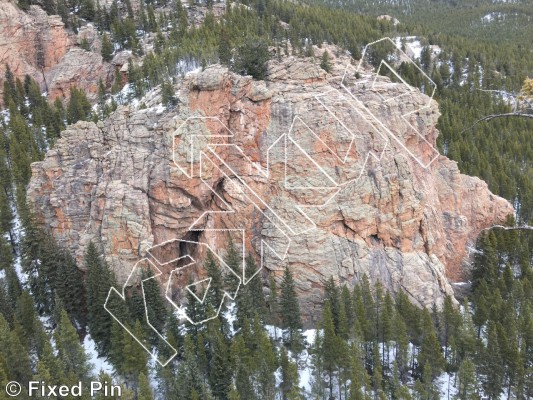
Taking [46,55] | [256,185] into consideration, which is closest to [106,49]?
[46,55]

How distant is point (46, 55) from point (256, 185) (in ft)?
150

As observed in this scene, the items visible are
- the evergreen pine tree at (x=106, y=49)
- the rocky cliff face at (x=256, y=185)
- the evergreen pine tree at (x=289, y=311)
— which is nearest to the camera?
the evergreen pine tree at (x=289, y=311)

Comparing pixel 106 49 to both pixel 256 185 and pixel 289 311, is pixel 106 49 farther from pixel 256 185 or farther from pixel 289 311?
pixel 289 311

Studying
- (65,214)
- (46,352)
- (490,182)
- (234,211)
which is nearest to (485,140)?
(490,182)

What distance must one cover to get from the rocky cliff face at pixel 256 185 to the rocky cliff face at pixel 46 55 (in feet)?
78.5

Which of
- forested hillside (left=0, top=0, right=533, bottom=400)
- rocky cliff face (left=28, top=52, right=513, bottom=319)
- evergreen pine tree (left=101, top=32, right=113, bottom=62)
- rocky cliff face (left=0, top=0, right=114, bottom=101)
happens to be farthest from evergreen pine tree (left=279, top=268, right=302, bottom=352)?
evergreen pine tree (left=101, top=32, right=113, bottom=62)

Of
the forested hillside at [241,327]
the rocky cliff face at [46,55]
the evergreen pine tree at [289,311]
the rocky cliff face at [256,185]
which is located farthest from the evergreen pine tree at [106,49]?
the evergreen pine tree at [289,311]

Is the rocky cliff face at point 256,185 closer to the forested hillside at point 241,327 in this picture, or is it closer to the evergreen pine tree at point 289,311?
the forested hillside at point 241,327

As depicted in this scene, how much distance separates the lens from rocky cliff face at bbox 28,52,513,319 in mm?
38969

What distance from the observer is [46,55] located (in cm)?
6669

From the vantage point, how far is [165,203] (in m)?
38.9

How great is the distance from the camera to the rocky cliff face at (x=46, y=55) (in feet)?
204

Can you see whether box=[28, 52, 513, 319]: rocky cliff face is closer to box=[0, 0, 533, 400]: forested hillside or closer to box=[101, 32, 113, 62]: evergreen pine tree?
box=[0, 0, 533, 400]: forested hillside

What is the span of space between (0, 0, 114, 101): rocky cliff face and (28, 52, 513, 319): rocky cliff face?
78.5 ft
